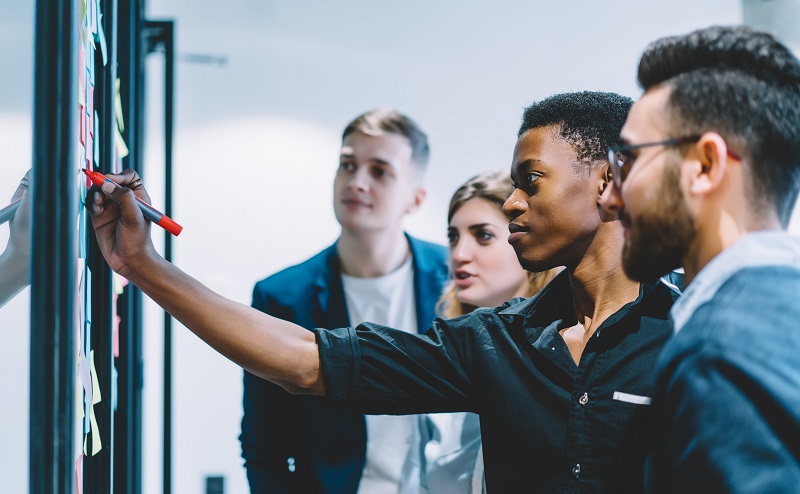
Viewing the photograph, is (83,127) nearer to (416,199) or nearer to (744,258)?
(744,258)

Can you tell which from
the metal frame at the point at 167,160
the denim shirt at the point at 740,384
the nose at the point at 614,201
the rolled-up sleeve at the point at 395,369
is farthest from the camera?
the metal frame at the point at 167,160

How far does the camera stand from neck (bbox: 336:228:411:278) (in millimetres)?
2477

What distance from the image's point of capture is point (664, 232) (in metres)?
0.88

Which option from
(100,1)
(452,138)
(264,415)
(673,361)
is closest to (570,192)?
(673,361)

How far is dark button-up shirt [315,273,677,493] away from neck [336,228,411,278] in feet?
3.41

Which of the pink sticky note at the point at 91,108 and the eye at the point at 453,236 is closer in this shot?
the pink sticky note at the point at 91,108

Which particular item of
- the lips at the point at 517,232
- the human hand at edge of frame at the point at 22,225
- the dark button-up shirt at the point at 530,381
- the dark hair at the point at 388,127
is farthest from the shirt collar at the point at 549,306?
the dark hair at the point at 388,127

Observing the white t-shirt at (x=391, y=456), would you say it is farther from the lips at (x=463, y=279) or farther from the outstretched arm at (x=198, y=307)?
the outstretched arm at (x=198, y=307)

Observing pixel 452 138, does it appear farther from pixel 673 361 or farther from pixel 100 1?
pixel 673 361

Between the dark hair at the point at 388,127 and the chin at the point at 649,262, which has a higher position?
the dark hair at the point at 388,127

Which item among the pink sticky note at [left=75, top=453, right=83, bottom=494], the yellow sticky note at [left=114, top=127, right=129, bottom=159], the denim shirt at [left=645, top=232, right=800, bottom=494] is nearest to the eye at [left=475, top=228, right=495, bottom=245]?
the yellow sticky note at [left=114, top=127, right=129, bottom=159]

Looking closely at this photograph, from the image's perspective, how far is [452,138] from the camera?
3754 mm

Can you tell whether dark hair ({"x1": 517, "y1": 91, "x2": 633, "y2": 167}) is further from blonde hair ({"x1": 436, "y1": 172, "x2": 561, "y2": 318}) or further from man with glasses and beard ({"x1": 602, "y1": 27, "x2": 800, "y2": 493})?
blonde hair ({"x1": 436, "y1": 172, "x2": 561, "y2": 318})

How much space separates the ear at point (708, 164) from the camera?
84 cm
